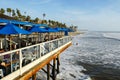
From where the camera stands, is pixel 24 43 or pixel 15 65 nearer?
pixel 15 65

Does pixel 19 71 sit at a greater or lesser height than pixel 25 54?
lesser

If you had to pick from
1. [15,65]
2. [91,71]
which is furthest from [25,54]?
[91,71]

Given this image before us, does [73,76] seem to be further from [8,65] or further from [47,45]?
[8,65]

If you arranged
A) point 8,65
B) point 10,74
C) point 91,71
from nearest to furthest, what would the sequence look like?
point 10,74, point 8,65, point 91,71

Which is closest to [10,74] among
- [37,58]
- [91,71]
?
[37,58]

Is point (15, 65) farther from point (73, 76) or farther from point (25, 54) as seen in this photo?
point (73, 76)

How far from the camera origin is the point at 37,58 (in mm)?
11734

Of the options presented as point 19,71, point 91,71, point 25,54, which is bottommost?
point 91,71

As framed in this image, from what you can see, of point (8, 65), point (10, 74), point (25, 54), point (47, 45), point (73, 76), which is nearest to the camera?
point (10, 74)

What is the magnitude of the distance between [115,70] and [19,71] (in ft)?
50.4

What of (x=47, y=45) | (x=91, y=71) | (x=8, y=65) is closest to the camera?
(x=8, y=65)

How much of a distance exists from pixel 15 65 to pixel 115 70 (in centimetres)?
1555

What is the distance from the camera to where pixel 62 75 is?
18281 mm

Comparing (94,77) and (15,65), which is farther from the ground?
(15,65)
